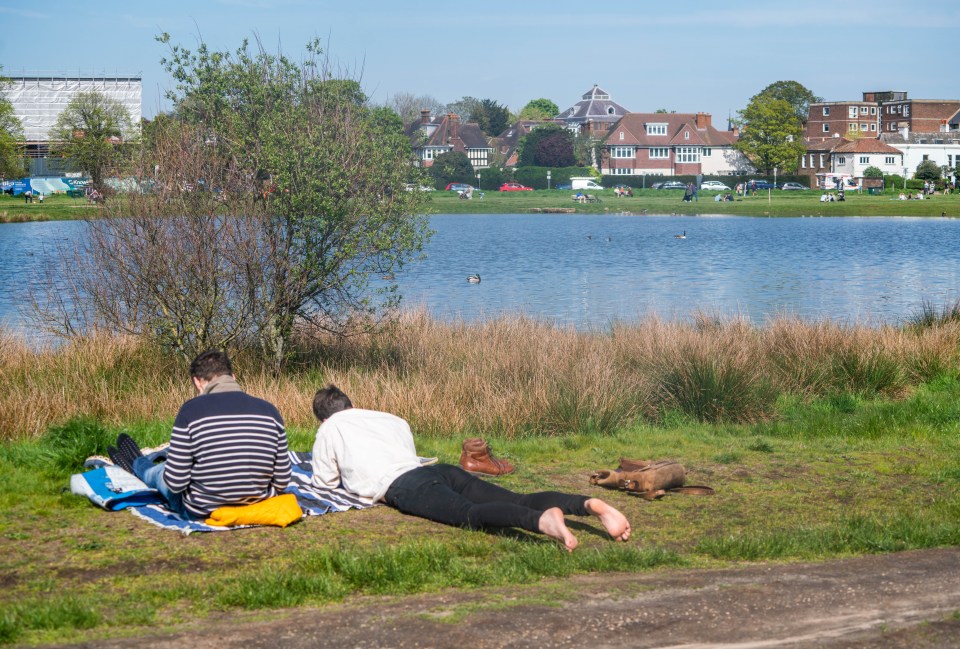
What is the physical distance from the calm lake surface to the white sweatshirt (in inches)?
404

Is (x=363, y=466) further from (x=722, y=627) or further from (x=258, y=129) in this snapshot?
(x=258, y=129)

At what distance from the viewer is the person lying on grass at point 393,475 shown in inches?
275

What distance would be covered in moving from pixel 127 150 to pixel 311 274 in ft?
9.23

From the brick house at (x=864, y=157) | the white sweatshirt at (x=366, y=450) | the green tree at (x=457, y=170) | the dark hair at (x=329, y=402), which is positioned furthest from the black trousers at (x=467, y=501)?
the brick house at (x=864, y=157)

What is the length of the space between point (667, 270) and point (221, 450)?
3260cm

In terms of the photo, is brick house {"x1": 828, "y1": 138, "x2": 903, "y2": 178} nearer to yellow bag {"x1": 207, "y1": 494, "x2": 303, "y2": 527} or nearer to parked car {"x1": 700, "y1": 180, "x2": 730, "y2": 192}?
parked car {"x1": 700, "y1": 180, "x2": 730, "y2": 192}

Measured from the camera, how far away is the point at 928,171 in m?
105

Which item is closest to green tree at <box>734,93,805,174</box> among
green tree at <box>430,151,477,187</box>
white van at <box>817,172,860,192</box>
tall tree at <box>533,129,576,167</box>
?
white van at <box>817,172,860,192</box>

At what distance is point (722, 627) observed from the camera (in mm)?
5016

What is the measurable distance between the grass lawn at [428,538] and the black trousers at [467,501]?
0.40 feet

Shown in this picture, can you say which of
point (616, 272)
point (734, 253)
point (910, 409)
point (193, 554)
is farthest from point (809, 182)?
point (193, 554)

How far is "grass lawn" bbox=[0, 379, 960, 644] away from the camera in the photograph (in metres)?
5.70

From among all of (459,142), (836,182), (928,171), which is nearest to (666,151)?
(836,182)

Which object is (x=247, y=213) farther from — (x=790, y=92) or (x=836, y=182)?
(x=790, y=92)
